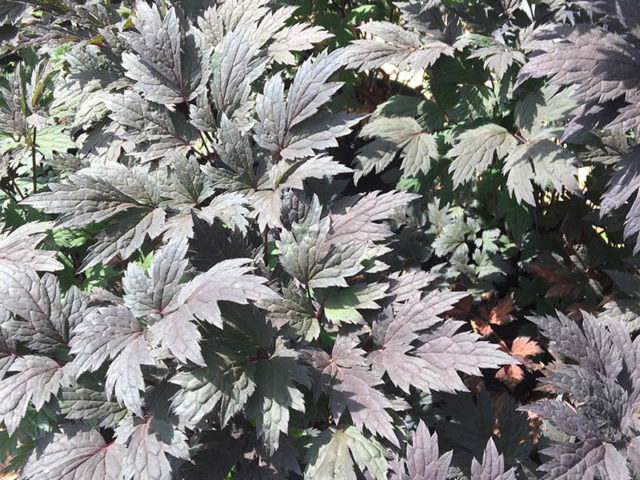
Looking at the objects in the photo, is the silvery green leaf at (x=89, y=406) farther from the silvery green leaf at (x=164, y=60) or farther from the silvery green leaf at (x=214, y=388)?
the silvery green leaf at (x=164, y=60)

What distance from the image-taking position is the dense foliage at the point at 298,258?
1440mm

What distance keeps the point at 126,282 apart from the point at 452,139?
1.35 m

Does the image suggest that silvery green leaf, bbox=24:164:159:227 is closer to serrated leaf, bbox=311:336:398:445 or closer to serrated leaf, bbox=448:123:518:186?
serrated leaf, bbox=311:336:398:445

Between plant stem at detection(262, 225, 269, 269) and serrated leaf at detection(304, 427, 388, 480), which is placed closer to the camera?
serrated leaf at detection(304, 427, 388, 480)

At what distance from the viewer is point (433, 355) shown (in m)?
1.61

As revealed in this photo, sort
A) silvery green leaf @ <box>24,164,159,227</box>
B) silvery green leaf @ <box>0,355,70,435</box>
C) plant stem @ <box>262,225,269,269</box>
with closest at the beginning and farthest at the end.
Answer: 1. silvery green leaf @ <box>0,355,70,435</box>
2. silvery green leaf @ <box>24,164,159,227</box>
3. plant stem @ <box>262,225,269,269</box>

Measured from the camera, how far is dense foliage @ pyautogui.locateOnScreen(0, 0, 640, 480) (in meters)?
1.44

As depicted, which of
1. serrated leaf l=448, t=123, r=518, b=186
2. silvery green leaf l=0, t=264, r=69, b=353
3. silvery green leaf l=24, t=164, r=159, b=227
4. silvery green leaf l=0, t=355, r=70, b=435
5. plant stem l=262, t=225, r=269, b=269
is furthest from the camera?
serrated leaf l=448, t=123, r=518, b=186

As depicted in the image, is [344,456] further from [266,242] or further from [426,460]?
[266,242]

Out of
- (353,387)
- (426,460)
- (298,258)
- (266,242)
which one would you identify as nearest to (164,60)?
(266,242)

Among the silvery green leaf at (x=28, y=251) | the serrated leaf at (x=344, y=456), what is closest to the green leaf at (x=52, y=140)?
the silvery green leaf at (x=28, y=251)

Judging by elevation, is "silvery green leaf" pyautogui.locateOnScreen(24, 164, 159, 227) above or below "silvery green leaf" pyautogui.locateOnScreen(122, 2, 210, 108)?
below

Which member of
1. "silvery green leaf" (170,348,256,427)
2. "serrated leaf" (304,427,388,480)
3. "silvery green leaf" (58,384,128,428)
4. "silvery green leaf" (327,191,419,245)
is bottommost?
"serrated leaf" (304,427,388,480)

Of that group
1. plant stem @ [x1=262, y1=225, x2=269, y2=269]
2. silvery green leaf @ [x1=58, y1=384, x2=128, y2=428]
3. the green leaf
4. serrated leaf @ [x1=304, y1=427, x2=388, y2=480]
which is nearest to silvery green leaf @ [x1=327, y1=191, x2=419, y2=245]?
plant stem @ [x1=262, y1=225, x2=269, y2=269]
